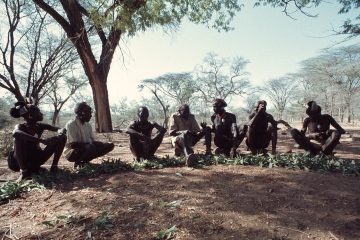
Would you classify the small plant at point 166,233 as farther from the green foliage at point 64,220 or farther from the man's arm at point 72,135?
the man's arm at point 72,135

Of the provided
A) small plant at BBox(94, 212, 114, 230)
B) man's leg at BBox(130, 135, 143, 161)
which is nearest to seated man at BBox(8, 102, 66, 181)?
man's leg at BBox(130, 135, 143, 161)

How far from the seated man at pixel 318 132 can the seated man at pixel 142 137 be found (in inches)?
109

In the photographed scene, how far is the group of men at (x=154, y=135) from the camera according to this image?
151 inches

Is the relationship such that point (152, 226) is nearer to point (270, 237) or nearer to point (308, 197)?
point (270, 237)

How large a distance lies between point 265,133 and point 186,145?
1759mm

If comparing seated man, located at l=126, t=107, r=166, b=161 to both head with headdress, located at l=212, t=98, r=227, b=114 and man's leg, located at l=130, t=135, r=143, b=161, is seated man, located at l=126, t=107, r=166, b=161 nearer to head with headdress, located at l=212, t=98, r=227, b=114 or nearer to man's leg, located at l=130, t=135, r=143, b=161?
man's leg, located at l=130, t=135, r=143, b=161

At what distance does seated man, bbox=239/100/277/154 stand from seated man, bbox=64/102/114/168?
289 centimetres

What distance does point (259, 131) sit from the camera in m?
5.20

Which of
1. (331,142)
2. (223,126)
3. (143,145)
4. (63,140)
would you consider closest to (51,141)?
(63,140)

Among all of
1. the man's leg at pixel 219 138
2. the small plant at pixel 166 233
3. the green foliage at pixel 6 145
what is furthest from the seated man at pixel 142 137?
the green foliage at pixel 6 145

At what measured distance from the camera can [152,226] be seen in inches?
92.7

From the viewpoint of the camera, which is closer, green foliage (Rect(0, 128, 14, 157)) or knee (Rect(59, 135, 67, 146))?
knee (Rect(59, 135, 67, 146))

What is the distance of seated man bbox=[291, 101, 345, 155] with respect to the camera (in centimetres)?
480

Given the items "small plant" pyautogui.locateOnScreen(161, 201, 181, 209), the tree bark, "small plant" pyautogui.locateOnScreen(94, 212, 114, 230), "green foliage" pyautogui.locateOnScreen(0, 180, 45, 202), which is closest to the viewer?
"small plant" pyautogui.locateOnScreen(94, 212, 114, 230)
